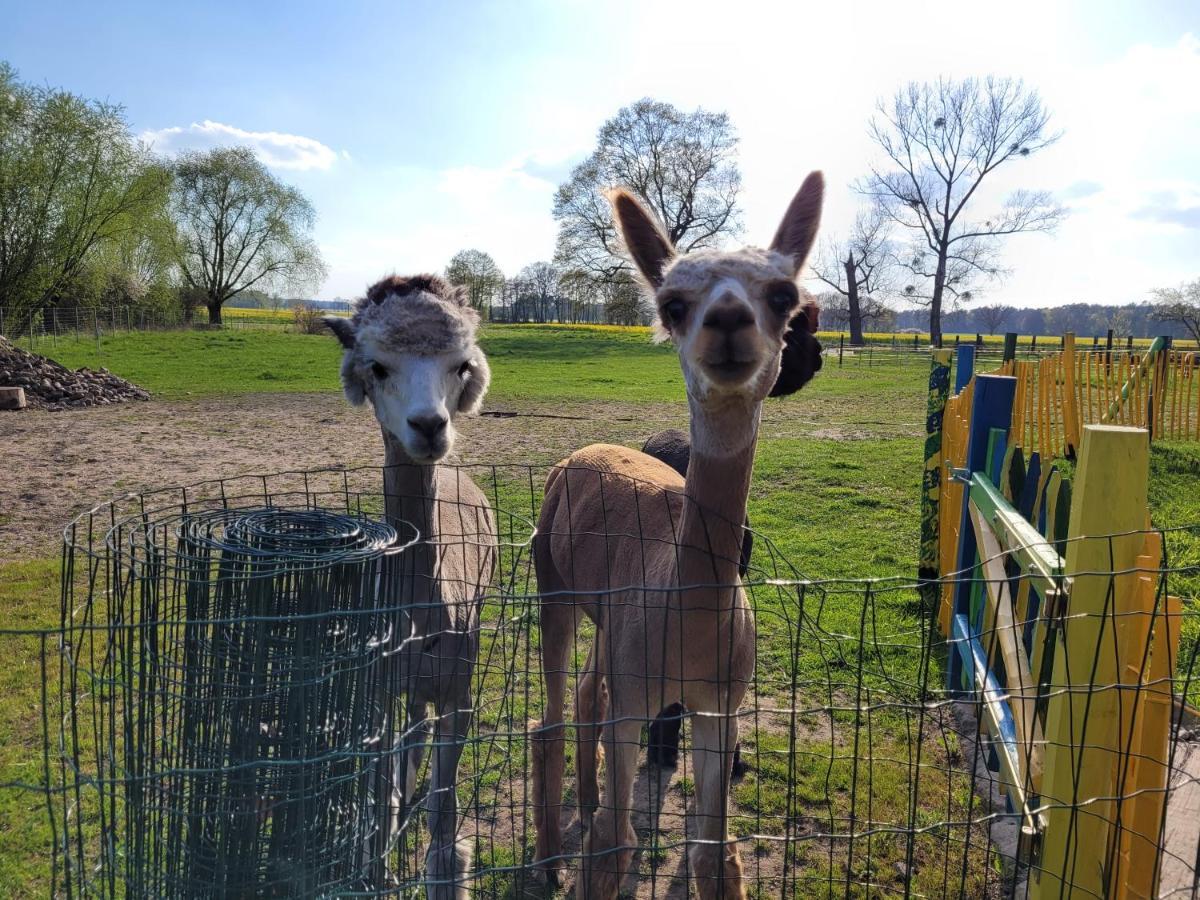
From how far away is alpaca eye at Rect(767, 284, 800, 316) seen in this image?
2.63 m

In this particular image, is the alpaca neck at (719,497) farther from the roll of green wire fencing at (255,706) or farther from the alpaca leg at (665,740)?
the alpaca leg at (665,740)

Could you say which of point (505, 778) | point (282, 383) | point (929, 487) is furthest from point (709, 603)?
point (282, 383)

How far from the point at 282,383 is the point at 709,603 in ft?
67.4

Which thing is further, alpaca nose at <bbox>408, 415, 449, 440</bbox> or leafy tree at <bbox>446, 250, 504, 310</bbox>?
leafy tree at <bbox>446, 250, 504, 310</bbox>

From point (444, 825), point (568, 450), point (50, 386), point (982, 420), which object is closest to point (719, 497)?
point (444, 825)

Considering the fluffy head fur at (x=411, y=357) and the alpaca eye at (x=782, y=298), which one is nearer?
the alpaca eye at (x=782, y=298)

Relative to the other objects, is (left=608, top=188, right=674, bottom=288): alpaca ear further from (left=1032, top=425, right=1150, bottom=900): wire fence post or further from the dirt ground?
the dirt ground

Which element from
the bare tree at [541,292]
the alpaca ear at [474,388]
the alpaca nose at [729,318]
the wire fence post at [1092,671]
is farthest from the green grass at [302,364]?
the bare tree at [541,292]

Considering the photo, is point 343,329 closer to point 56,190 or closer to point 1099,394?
point 1099,394

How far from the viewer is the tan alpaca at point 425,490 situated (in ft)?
9.80

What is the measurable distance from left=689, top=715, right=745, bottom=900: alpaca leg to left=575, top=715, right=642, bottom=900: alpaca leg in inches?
9.1

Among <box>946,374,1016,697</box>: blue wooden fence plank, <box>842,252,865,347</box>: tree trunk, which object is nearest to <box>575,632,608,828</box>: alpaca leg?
<box>946,374,1016,697</box>: blue wooden fence plank

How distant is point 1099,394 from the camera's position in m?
13.4

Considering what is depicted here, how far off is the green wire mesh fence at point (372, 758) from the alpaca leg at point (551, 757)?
0.25ft
